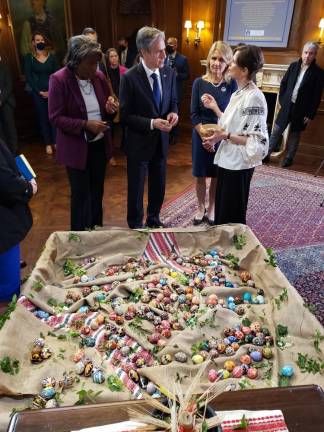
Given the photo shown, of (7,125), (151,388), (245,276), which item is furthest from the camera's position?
(7,125)

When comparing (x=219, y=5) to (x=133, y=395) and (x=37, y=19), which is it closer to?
(x=37, y=19)

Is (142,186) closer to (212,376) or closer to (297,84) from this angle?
(212,376)

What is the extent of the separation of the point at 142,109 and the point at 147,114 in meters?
0.05

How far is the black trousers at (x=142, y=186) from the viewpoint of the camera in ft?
9.37

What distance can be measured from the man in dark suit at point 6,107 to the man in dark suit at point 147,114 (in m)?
2.44

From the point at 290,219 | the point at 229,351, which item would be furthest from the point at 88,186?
the point at 290,219

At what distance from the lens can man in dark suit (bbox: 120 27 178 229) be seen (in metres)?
2.46

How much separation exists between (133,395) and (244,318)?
2.35 ft

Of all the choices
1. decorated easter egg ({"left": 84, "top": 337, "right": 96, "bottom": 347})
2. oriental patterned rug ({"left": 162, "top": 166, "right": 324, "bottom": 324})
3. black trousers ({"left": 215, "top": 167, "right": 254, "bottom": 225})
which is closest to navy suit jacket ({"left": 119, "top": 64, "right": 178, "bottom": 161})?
black trousers ({"left": 215, "top": 167, "right": 254, "bottom": 225})

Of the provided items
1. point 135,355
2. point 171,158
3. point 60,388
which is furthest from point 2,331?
point 171,158

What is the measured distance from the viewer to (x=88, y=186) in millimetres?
2705

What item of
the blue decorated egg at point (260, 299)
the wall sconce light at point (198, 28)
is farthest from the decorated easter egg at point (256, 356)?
the wall sconce light at point (198, 28)

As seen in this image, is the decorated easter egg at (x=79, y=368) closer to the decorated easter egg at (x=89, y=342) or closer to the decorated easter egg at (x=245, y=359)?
the decorated easter egg at (x=89, y=342)

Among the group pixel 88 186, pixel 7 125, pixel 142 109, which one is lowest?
pixel 7 125
